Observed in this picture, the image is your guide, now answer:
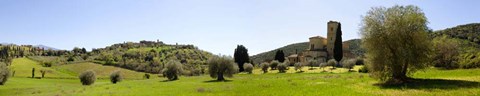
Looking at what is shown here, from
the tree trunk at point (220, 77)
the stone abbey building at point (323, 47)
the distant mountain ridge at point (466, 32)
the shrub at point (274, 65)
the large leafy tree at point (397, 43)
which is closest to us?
the large leafy tree at point (397, 43)

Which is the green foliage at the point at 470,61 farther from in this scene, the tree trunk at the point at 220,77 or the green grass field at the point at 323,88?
the tree trunk at the point at 220,77

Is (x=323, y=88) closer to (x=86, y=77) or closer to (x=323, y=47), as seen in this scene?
(x=86, y=77)

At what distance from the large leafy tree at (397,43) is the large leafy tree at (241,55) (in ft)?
312

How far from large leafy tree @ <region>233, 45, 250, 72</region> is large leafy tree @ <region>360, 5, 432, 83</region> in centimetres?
9498

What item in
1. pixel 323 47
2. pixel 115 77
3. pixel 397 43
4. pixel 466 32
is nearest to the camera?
pixel 397 43

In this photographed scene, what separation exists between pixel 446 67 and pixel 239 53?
79828 mm

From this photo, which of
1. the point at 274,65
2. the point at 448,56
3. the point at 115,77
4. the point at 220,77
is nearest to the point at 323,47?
the point at 274,65

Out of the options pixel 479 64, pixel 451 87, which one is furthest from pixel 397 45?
pixel 479 64

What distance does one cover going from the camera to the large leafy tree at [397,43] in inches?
1715

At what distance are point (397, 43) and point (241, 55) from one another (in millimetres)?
98104

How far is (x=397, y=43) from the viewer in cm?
4434

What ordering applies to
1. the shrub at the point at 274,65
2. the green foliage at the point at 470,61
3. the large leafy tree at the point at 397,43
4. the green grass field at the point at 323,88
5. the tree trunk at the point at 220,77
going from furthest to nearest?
the shrub at the point at 274,65
the tree trunk at the point at 220,77
the green foliage at the point at 470,61
the large leafy tree at the point at 397,43
the green grass field at the point at 323,88

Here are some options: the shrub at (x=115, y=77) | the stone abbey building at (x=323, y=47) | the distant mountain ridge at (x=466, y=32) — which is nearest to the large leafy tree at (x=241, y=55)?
the stone abbey building at (x=323, y=47)

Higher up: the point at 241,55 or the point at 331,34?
the point at 331,34
